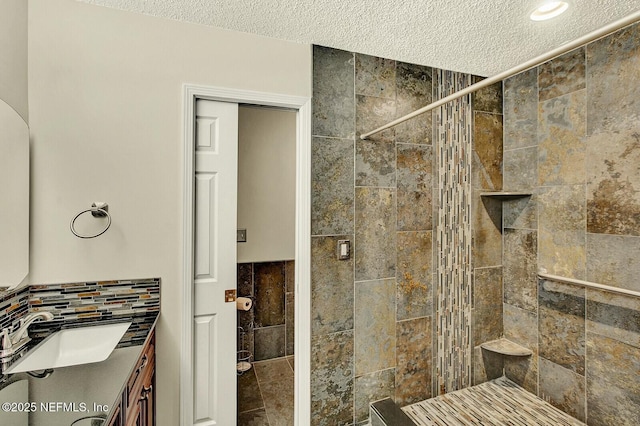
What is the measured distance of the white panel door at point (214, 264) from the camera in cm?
173

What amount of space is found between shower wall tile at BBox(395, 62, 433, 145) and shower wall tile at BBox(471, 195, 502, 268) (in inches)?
25.6

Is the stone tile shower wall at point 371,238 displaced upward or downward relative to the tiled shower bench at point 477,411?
upward

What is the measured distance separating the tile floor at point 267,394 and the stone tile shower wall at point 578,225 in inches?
68.9

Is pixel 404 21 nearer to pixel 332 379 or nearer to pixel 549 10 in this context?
pixel 549 10

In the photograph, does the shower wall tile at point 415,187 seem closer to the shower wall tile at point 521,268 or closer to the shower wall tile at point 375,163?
the shower wall tile at point 375,163

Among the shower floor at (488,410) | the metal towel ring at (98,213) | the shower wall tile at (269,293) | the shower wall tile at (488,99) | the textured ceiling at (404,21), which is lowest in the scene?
the shower floor at (488,410)

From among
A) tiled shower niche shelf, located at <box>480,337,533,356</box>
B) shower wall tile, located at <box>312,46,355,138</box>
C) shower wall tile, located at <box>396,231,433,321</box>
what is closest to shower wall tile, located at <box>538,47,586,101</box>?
shower wall tile, located at <box>396,231,433,321</box>

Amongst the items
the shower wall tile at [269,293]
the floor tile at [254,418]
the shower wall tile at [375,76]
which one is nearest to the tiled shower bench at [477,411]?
the floor tile at [254,418]

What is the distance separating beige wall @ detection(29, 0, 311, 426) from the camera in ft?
4.73

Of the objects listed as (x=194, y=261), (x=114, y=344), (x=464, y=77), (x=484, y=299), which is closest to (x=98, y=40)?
(x=194, y=261)

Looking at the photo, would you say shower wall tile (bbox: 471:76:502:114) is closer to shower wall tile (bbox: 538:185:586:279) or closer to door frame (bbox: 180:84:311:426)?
shower wall tile (bbox: 538:185:586:279)

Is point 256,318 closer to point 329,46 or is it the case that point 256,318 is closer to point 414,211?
point 414,211

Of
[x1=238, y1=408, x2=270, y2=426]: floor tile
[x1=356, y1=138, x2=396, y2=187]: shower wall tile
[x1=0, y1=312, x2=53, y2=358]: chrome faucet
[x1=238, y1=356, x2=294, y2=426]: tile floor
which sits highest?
[x1=356, y1=138, x2=396, y2=187]: shower wall tile

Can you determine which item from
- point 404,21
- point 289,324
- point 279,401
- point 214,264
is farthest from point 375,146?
point 279,401
